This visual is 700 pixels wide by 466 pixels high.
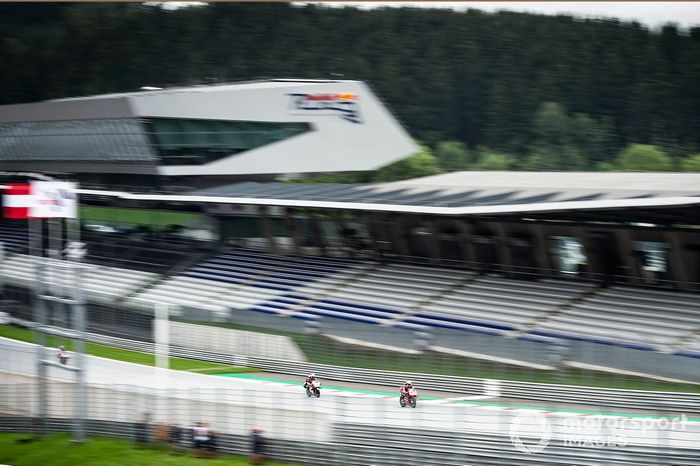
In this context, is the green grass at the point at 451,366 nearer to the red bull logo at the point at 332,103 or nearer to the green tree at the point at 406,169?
the red bull logo at the point at 332,103

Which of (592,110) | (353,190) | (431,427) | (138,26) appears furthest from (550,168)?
(431,427)

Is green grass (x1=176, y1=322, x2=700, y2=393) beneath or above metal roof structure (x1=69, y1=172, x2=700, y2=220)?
beneath

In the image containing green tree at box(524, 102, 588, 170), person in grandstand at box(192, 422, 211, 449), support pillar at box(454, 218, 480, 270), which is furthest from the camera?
green tree at box(524, 102, 588, 170)

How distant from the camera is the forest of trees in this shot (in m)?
96.5

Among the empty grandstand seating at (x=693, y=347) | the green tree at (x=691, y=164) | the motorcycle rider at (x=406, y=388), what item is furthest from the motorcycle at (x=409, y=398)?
the green tree at (x=691, y=164)

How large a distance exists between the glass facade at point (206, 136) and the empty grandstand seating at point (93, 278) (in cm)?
552

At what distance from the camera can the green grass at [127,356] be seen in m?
37.7

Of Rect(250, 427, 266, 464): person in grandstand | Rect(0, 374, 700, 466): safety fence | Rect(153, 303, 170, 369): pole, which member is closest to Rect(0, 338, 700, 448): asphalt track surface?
Rect(0, 374, 700, 466): safety fence

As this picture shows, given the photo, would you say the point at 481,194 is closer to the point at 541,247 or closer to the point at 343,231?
the point at 541,247

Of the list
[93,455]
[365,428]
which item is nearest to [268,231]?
[93,455]

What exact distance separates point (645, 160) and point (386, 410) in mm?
67566

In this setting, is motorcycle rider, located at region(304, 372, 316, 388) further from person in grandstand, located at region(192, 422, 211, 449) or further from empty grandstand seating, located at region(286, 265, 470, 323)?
empty grandstand seating, located at region(286, 265, 470, 323)

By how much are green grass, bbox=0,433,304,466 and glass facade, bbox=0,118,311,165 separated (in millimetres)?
22558

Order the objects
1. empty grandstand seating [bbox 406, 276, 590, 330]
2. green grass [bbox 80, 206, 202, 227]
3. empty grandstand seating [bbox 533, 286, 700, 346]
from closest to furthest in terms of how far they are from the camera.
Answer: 1. empty grandstand seating [bbox 533, 286, 700, 346]
2. empty grandstand seating [bbox 406, 276, 590, 330]
3. green grass [bbox 80, 206, 202, 227]
